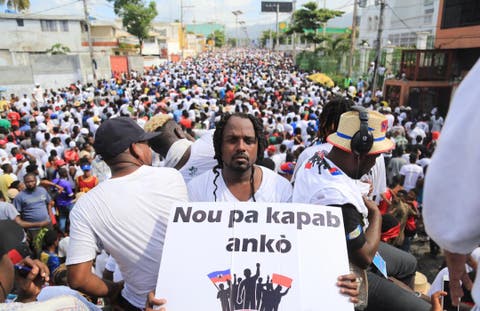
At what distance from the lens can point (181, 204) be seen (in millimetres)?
1622

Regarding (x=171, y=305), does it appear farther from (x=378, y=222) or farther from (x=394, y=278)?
(x=394, y=278)

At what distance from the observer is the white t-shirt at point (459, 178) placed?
2.64 feet

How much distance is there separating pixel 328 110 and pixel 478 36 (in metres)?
14.3

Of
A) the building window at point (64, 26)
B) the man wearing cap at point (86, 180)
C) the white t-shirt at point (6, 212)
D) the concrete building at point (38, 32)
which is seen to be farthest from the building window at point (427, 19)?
the building window at point (64, 26)

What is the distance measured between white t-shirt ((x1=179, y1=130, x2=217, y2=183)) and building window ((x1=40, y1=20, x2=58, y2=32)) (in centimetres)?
3428

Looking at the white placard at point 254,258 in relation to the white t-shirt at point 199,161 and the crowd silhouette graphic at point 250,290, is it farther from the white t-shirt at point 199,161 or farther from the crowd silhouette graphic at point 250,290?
the white t-shirt at point 199,161

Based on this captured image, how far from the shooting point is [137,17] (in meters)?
39.0

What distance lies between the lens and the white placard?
1370mm

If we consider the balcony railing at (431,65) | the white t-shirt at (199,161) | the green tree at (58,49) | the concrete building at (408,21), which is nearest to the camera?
the white t-shirt at (199,161)

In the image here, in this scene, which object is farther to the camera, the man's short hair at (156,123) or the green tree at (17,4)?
the green tree at (17,4)

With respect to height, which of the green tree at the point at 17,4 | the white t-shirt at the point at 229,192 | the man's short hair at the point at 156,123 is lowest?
the white t-shirt at the point at 229,192

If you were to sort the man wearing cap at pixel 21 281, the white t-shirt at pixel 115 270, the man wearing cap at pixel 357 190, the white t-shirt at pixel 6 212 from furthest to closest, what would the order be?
the white t-shirt at pixel 6 212 → the white t-shirt at pixel 115 270 → the man wearing cap at pixel 357 190 → the man wearing cap at pixel 21 281

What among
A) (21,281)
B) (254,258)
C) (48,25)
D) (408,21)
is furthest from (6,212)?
(48,25)

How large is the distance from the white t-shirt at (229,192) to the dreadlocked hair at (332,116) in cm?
104
